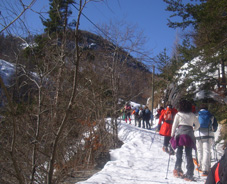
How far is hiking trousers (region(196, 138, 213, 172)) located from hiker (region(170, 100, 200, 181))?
1.76ft

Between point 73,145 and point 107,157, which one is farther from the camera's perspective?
point 107,157

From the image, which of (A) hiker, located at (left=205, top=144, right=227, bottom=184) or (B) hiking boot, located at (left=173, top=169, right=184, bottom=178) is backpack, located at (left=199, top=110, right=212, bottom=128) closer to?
(B) hiking boot, located at (left=173, top=169, right=184, bottom=178)

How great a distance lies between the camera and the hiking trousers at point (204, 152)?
16.1 ft

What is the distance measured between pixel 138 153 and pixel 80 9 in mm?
6057

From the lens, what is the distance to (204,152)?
5.07 m

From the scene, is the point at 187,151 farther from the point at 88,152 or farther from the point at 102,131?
the point at 102,131

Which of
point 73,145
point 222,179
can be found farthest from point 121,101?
point 222,179

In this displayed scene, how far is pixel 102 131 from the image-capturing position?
28.9 ft

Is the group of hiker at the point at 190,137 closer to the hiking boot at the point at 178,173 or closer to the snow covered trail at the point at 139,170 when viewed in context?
the hiking boot at the point at 178,173

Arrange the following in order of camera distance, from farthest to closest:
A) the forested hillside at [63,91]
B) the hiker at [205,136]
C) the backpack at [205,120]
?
the backpack at [205,120] → the hiker at [205,136] → the forested hillside at [63,91]

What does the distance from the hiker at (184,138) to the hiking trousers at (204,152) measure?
21.1 inches

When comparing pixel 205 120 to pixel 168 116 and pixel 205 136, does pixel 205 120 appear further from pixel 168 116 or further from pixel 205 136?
pixel 168 116

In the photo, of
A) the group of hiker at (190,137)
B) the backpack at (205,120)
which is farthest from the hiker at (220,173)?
the backpack at (205,120)

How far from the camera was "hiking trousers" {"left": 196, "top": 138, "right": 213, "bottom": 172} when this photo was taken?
4906 millimetres
